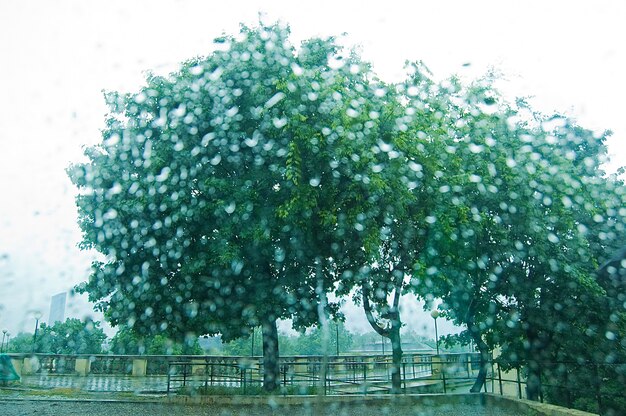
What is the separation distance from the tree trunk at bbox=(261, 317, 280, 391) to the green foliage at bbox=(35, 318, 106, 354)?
73.8ft

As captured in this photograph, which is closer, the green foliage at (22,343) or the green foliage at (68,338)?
the green foliage at (68,338)

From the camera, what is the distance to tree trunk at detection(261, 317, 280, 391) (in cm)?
1373

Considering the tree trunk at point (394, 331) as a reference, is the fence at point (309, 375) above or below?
below

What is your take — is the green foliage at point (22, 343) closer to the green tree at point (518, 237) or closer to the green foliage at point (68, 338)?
the green foliage at point (68, 338)

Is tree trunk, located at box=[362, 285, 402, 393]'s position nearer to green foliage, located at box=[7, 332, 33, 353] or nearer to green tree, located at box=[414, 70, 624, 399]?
green tree, located at box=[414, 70, 624, 399]

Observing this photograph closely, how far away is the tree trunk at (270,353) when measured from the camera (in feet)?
45.1

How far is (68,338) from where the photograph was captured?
34438 mm

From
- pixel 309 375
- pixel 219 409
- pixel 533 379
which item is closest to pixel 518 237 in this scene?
pixel 533 379

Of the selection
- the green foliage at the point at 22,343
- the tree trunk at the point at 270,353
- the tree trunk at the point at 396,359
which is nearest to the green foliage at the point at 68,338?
the green foliage at the point at 22,343

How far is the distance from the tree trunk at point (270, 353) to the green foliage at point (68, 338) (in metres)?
22.5

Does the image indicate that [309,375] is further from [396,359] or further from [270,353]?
[396,359]

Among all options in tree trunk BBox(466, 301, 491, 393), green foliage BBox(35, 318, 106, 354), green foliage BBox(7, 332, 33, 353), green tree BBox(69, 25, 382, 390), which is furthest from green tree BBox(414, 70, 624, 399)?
green foliage BBox(7, 332, 33, 353)

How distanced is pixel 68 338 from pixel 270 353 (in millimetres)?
25958

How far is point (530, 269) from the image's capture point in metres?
14.6
